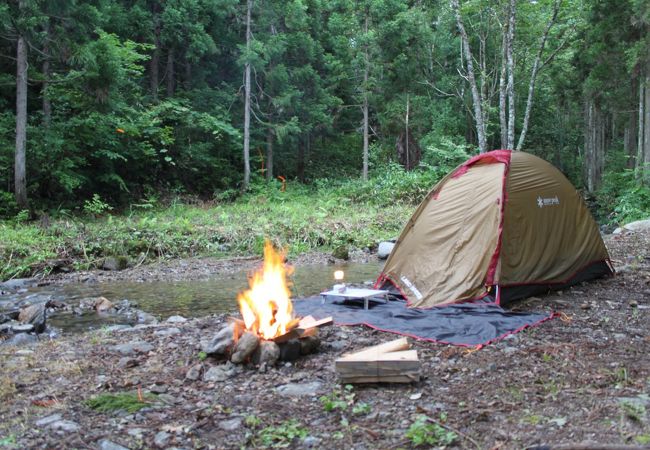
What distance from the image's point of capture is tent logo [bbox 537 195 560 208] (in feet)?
24.6

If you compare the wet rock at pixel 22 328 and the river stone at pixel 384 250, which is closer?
the wet rock at pixel 22 328

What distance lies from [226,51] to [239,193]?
24.8 feet

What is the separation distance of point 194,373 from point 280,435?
140 cm

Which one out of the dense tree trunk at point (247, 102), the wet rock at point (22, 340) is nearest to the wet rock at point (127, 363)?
the wet rock at point (22, 340)

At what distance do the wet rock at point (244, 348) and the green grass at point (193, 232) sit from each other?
8622mm

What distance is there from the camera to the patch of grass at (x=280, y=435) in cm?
334

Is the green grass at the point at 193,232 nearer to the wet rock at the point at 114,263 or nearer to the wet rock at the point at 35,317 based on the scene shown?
the wet rock at the point at 114,263

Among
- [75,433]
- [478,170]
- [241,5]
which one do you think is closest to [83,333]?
[75,433]

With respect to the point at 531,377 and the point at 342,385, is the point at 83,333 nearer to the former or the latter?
the point at 342,385

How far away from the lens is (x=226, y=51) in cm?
2627

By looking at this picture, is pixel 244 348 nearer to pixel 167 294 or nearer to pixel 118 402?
pixel 118 402

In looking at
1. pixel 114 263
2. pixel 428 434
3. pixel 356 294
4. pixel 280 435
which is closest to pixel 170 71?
pixel 114 263

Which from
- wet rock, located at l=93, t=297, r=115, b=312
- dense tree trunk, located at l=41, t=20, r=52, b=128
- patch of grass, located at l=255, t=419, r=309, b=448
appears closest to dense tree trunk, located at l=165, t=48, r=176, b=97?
dense tree trunk, located at l=41, t=20, r=52, b=128

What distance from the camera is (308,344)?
16.5 feet
